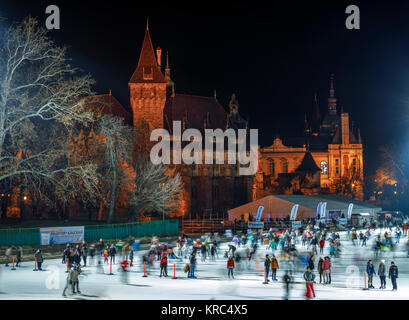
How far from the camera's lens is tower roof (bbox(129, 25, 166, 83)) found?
7762 cm

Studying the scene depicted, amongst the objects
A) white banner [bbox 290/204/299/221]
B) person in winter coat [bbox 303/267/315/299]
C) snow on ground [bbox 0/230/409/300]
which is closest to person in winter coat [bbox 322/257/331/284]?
snow on ground [bbox 0/230/409/300]

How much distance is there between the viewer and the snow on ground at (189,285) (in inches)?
791

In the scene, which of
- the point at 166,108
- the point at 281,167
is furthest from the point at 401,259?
the point at 281,167

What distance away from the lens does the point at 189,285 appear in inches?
894

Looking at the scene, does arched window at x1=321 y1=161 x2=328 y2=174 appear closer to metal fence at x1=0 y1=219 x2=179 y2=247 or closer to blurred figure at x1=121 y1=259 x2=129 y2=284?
metal fence at x1=0 y1=219 x2=179 y2=247

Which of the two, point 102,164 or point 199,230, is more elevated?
point 102,164

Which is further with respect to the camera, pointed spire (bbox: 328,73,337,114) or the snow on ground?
pointed spire (bbox: 328,73,337,114)

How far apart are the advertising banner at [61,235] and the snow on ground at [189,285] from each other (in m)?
4.48

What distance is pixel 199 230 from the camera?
56.2m

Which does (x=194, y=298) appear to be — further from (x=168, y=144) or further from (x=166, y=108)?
(x=166, y=108)

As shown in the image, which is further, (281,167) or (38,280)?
(281,167)

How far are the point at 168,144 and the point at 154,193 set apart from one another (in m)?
32.8

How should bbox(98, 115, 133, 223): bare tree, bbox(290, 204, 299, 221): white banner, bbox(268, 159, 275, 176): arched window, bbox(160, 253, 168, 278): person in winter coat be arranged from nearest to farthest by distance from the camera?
bbox(160, 253, 168, 278): person in winter coat → bbox(98, 115, 133, 223): bare tree → bbox(290, 204, 299, 221): white banner → bbox(268, 159, 275, 176): arched window

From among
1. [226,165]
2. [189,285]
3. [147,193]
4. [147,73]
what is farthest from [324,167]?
[189,285]
